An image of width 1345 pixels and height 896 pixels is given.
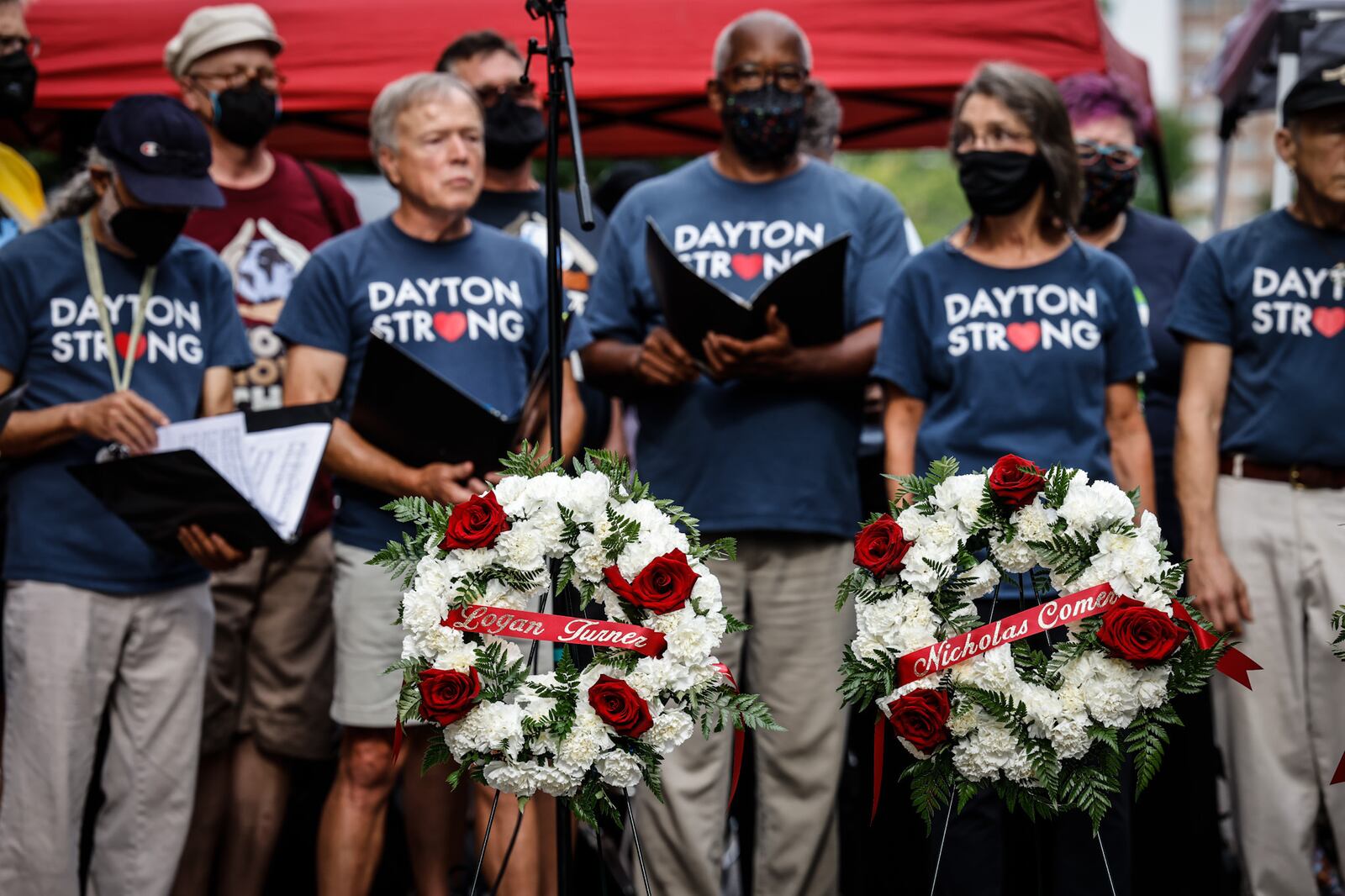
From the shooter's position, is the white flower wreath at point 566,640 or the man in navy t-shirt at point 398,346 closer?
the white flower wreath at point 566,640

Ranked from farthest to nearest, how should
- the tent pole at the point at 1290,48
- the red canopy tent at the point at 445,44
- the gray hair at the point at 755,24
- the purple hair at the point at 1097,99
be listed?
the red canopy tent at the point at 445,44 < the tent pole at the point at 1290,48 < the purple hair at the point at 1097,99 < the gray hair at the point at 755,24

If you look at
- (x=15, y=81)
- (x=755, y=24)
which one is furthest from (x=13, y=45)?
(x=755, y=24)

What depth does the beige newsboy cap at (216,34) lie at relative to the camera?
5117 millimetres

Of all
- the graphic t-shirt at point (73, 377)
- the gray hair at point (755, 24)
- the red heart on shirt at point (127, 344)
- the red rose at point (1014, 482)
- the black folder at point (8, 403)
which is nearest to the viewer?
the red rose at point (1014, 482)

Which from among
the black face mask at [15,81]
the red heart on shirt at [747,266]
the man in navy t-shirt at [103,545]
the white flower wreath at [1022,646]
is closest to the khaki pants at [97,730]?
the man in navy t-shirt at [103,545]

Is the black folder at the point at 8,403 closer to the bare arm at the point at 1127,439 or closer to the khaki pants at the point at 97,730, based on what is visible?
the khaki pants at the point at 97,730

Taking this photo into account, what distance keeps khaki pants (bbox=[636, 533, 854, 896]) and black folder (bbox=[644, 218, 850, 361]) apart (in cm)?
63

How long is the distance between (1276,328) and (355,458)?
8.59ft

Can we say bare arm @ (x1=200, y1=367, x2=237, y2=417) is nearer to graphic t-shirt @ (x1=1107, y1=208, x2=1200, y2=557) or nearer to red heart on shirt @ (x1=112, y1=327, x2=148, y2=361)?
red heart on shirt @ (x1=112, y1=327, x2=148, y2=361)

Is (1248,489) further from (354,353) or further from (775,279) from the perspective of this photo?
(354,353)

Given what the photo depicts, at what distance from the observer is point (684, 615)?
2814 millimetres

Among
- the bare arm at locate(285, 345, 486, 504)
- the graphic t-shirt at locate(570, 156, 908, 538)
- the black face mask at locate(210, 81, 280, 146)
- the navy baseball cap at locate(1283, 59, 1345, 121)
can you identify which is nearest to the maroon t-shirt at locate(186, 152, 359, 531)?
the black face mask at locate(210, 81, 280, 146)

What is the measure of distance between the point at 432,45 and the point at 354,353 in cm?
321

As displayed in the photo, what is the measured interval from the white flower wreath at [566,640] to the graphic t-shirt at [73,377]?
1.43m
